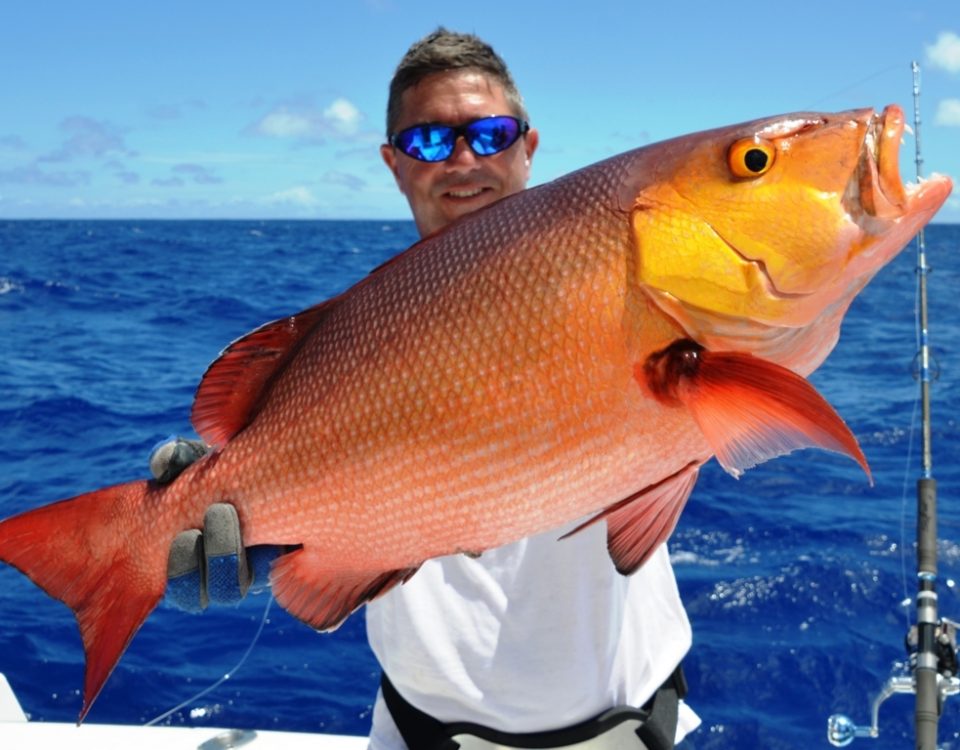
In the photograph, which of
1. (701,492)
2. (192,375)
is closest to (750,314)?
(701,492)

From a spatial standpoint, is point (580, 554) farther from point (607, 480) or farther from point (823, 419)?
point (823, 419)

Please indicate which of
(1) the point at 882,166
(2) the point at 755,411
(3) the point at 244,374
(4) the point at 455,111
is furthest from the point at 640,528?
(4) the point at 455,111

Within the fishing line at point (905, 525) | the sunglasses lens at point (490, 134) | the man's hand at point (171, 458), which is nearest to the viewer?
the man's hand at point (171, 458)

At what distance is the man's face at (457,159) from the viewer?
9.21ft

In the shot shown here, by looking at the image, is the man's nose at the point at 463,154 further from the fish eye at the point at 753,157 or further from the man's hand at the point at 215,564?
the fish eye at the point at 753,157

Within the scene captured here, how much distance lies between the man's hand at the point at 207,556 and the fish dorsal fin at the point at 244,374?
17 centimetres

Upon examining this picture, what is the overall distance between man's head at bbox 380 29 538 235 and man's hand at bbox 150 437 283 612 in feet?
3.65

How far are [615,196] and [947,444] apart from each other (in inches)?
351

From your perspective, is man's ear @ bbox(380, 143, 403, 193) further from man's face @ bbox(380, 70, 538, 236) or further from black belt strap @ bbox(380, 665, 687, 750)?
black belt strap @ bbox(380, 665, 687, 750)

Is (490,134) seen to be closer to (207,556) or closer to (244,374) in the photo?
(244,374)

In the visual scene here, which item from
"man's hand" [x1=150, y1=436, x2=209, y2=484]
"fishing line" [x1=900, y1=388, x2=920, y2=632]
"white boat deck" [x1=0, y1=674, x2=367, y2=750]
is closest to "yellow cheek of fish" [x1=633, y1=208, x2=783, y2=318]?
"man's hand" [x1=150, y1=436, x2=209, y2=484]

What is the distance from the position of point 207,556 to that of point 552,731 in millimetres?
1061

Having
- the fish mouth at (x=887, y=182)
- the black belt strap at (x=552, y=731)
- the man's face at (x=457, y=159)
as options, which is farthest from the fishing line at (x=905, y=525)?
the fish mouth at (x=887, y=182)

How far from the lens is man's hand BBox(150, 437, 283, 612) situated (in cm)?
179
